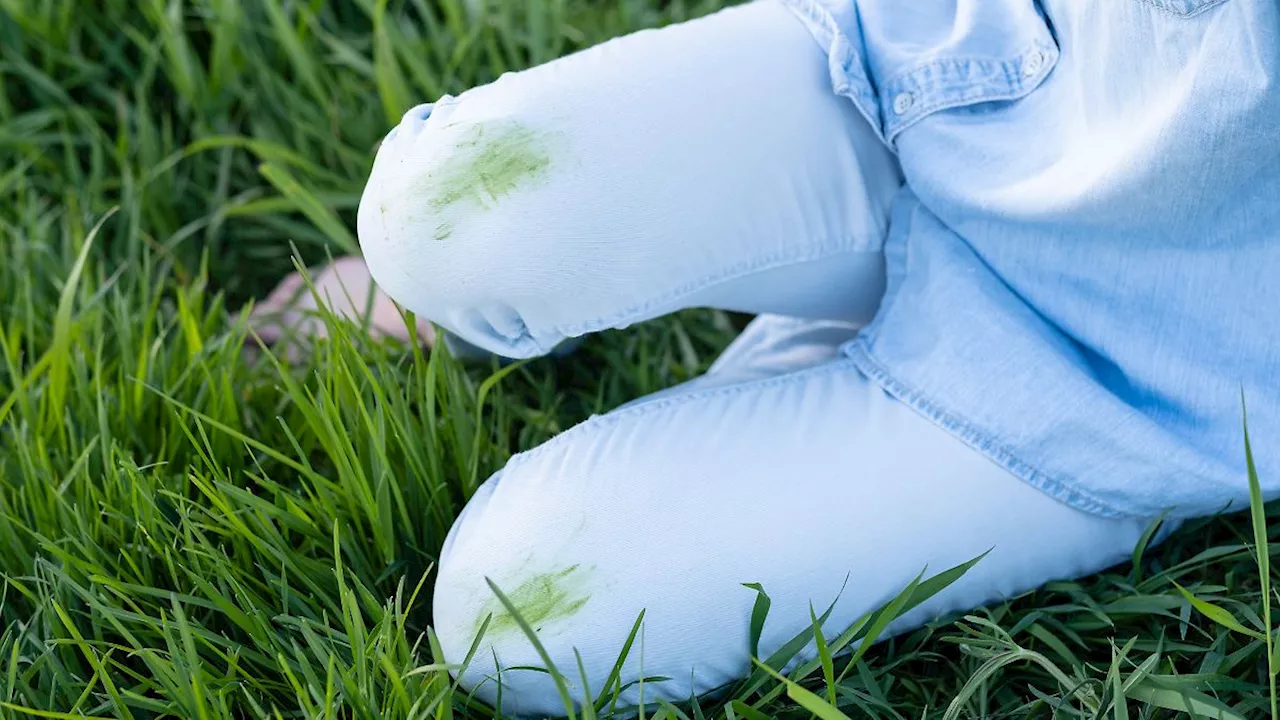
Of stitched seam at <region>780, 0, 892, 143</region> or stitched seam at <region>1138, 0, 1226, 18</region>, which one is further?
stitched seam at <region>780, 0, 892, 143</region>

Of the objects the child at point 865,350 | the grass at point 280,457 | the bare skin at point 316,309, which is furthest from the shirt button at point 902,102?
the bare skin at point 316,309

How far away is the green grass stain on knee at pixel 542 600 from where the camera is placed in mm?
724

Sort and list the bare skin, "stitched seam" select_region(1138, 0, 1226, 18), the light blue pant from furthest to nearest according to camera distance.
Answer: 1. the bare skin
2. the light blue pant
3. "stitched seam" select_region(1138, 0, 1226, 18)

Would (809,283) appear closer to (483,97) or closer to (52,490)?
(483,97)

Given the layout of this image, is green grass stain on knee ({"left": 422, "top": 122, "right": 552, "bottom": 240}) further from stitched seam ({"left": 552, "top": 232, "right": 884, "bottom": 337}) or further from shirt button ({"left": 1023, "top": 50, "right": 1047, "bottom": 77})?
shirt button ({"left": 1023, "top": 50, "right": 1047, "bottom": 77})

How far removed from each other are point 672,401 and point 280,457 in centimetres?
26

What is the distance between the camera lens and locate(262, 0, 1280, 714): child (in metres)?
0.73

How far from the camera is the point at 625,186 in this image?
744mm

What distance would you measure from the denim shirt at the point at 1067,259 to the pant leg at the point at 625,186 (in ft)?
0.13

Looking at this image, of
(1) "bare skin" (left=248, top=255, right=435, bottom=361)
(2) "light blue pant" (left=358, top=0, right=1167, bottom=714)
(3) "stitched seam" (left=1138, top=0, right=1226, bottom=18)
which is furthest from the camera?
(1) "bare skin" (left=248, top=255, right=435, bottom=361)

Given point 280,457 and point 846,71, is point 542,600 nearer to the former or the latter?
point 280,457

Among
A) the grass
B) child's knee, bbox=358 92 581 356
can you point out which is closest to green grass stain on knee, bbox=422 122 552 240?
child's knee, bbox=358 92 581 356

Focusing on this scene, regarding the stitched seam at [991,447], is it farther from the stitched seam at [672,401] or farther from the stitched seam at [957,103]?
the stitched seam at [957,103]

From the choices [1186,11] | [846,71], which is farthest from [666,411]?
[1186,11]
